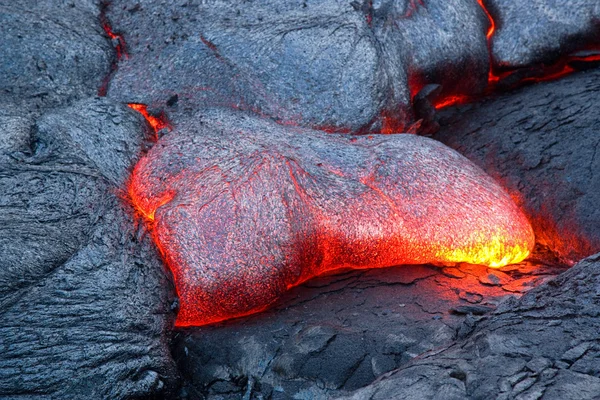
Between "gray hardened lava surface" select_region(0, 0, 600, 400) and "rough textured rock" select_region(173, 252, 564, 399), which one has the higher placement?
"gray hardened lava surface" select_region(0, 0, 600, 400)

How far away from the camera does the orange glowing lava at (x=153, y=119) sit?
3.85m

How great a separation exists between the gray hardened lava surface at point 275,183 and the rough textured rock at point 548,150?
13 mm

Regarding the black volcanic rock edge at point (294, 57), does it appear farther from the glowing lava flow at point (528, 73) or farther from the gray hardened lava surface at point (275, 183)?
the glowing lava flow at point (528, 73)

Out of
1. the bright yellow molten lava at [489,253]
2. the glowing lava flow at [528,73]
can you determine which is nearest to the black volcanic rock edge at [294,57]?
the glowing lava flow at [528,73]

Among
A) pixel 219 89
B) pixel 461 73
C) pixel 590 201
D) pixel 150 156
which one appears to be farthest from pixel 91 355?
pixel 461 73

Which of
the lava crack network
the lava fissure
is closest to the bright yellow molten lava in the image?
the lava crack network

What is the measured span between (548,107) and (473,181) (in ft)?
2.89

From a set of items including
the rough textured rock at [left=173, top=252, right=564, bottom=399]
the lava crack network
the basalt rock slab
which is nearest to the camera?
the rough textured rock at [left=173, top=252, right=564, bottom=399]

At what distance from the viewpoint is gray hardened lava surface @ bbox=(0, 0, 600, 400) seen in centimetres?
258

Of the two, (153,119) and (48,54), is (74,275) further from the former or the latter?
(48,54)

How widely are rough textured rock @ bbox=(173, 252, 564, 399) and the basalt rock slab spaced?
105 cm

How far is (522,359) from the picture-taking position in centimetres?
221

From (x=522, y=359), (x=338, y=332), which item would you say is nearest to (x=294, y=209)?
(x=338, y=332)

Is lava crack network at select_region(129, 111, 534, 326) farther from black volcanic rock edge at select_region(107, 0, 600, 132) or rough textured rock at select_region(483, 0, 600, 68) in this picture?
rough textured rock at select_region(483, 0, 600, 68)
